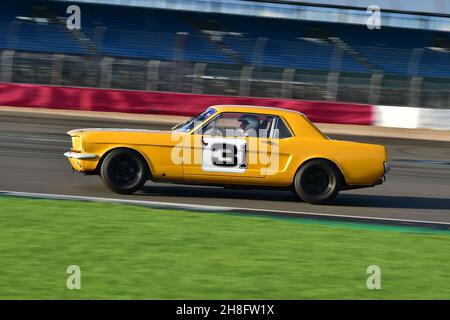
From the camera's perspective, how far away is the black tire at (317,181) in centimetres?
1105

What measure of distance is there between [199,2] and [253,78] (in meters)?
11.5

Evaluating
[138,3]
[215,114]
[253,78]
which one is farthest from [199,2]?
[215,114]

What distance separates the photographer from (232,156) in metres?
10.9

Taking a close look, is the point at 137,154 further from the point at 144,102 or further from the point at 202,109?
the point at 144,102

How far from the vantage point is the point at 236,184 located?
36.2 feet

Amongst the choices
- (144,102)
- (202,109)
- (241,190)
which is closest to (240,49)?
(202,109)

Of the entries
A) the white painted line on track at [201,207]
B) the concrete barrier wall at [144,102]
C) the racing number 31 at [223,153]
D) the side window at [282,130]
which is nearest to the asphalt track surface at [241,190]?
the white painted line on track at [201,207]

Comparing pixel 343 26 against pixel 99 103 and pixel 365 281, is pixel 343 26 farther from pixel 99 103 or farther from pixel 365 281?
pixel 365 281

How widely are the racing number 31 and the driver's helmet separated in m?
0.23

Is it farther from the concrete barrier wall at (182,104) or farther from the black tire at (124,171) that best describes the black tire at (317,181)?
the concrete barrier wall at (182,104)

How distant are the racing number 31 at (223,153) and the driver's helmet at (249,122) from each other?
9.2 inches

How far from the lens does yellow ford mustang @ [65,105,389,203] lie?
1087cm

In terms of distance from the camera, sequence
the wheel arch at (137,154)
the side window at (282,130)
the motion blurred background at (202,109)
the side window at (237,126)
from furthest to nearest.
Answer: the side window at (282,130) → the side window at (237,126) → the wheel arch at (137,154) → the motion blurred background at (202,109)

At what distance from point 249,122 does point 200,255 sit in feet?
11.6
